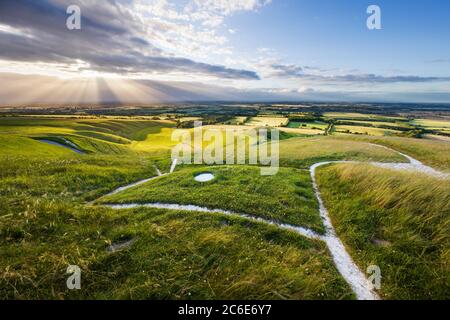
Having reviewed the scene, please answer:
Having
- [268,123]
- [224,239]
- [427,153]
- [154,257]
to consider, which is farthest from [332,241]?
[268,123]

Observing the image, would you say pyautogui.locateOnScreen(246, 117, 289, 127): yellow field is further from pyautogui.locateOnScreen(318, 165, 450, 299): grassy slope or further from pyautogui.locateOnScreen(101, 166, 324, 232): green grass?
pyautogui.locateOnScreen(318, 165, 450, 299): grassy slope

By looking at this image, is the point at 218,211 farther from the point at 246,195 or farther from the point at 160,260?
the point at 160,260

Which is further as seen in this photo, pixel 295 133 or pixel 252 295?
pixel 295 133

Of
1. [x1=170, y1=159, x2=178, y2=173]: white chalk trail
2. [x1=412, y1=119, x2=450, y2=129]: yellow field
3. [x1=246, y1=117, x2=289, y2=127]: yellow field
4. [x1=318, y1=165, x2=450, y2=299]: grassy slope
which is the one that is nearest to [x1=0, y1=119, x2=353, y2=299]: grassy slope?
[x1=318, y1=165, x2=450, y2=299]: grassy slope

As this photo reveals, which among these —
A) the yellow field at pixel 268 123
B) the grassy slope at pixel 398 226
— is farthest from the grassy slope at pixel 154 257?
the yellow field at pixel 268 123
